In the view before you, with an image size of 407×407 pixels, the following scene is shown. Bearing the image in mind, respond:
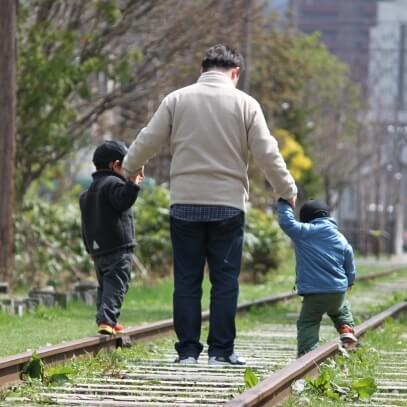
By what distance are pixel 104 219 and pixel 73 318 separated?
4.27m

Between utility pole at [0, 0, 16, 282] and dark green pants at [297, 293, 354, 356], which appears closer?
dark green pants at [297, 293, 354, 356]

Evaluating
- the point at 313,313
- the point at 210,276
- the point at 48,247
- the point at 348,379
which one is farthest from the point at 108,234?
the point at 48,247

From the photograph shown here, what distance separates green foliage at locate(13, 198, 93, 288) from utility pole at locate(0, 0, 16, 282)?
3.18 m

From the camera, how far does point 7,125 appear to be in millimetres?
19109

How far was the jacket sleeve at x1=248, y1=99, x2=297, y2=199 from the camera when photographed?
9.72m

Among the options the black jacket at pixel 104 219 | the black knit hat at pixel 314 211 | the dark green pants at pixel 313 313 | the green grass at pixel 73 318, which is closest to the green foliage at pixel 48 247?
the green grass at pixel 73 318

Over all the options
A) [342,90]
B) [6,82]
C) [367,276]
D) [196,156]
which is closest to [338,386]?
[196,156]

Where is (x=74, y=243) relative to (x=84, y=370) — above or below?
above

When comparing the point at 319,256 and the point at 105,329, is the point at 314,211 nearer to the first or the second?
the point at 319,256

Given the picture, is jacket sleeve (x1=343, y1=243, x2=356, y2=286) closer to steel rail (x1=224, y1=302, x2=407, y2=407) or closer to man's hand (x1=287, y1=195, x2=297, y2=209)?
steel rail (x1=224, y1=302, x2=407, y2=407)

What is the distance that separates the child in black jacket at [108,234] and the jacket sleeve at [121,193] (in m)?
0.03

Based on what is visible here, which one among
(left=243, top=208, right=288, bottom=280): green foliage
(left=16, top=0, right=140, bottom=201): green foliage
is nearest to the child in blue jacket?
(left=16, top=0, right=140, bottom=201): green foliage

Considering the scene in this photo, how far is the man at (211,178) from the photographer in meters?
9.79

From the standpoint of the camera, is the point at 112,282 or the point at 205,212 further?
the point at 112,282
